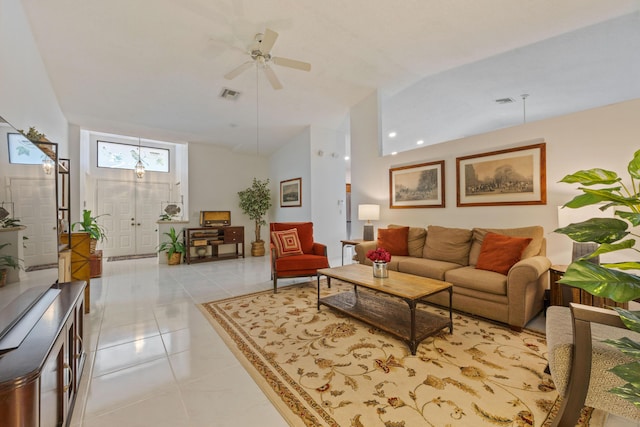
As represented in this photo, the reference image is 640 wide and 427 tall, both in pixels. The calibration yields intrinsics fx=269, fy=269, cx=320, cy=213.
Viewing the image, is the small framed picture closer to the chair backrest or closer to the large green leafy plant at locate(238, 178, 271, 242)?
the large green leafy plant at locate(238, 178, 271, 242)

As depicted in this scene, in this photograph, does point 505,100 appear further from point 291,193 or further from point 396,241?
point 291,193

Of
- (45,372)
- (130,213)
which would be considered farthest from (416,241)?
(130,213)

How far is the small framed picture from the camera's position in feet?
20.8

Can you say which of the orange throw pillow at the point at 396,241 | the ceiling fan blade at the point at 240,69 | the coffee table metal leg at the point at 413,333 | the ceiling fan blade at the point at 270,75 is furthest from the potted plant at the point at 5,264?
the orange throw pillow at the point at 396,241

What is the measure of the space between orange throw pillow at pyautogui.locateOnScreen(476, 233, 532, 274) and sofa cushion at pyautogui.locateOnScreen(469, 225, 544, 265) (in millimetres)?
103

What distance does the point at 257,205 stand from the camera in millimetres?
6879

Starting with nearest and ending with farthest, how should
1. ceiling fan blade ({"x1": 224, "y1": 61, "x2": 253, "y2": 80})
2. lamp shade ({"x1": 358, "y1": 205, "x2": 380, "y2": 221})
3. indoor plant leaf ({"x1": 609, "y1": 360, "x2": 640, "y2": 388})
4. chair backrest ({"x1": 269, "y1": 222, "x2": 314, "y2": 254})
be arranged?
indoor plant leaf ({"x1": 609, "y1": 360, "x2": 640, "y2": 388}) < ceiling fan blade ({"x1": 224, "y1": 61, "x2": 253, "y2": 80}) < chair backrest ({"x1": 269, "y1": 222, "x2": 314, "y2": 254}) < lamp shade ({"x1": 358, "y1": 205, "x2": 380, "y2": 221})

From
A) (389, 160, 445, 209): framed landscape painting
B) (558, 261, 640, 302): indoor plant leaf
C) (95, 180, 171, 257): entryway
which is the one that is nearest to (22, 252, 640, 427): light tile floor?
(558, 261, 640, 302): indoor plant leaf

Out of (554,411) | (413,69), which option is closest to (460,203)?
(413,69)

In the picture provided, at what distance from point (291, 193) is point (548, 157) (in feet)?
16.0

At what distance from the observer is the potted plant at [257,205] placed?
6875 millimetres

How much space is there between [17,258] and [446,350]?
9.17 feet

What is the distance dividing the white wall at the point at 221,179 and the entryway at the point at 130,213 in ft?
4.75

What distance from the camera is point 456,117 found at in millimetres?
5746
